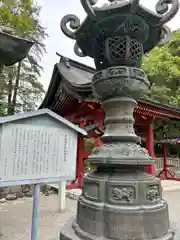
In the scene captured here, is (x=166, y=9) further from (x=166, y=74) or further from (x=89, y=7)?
(x=166, y=74)

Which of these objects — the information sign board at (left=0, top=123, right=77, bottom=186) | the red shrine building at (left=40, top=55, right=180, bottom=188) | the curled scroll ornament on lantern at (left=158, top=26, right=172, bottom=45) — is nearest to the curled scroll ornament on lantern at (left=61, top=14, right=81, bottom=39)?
the curled scroll ornament on lantern at (left=158, top=26, right=172, bottom=45)

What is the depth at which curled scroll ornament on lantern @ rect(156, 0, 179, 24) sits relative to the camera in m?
2.08

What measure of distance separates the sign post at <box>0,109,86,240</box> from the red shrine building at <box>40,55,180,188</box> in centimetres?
322

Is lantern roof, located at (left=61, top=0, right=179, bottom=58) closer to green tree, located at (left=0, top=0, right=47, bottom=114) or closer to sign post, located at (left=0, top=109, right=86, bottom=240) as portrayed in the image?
sign post, located at (left=0, top=109, right=86, bottom=240)

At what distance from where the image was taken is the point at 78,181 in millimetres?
6930

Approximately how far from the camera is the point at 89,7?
6.63 ft

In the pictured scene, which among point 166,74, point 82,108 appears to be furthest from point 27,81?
point 166,74

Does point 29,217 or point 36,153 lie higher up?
point 36,153

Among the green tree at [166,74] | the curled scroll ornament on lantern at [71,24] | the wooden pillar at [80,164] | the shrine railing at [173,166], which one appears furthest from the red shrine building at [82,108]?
the green tree at [166,74]

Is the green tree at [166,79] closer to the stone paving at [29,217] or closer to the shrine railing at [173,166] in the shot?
the shrine railing at [173,166]

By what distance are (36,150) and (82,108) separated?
5.26m

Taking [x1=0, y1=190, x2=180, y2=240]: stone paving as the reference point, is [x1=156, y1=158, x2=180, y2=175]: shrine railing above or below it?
above

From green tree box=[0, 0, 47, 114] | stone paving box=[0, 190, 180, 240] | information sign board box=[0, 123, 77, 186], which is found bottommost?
stone paving box=[0, 190, 180, 240]

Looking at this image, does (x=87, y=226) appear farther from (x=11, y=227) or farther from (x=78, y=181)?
(x=78, y=181)
